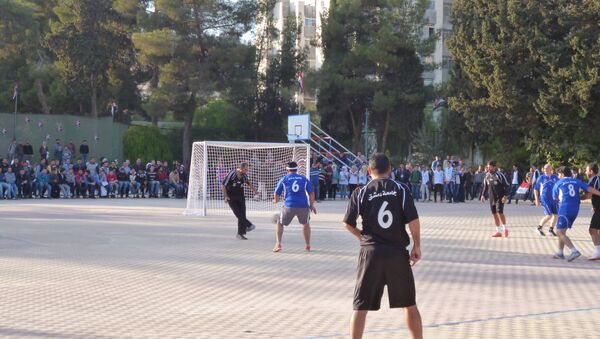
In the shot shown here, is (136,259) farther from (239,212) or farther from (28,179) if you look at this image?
(28,179)

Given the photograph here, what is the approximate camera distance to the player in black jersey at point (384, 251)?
7043mm

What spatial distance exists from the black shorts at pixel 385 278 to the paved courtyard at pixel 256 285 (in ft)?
4.52

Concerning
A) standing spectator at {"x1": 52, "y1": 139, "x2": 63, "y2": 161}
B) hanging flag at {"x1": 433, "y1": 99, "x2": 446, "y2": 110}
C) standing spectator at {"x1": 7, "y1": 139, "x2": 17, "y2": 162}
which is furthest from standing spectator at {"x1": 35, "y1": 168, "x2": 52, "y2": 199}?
hanging flag at {"x1": 433, "y1": 99, "x2": 446, "y2": 110}

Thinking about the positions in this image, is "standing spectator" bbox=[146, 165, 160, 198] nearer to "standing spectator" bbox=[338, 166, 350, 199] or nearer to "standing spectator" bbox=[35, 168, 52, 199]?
"standing spectator" bbox=[35, 168, 52, 199]

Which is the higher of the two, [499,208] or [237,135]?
[237,135]

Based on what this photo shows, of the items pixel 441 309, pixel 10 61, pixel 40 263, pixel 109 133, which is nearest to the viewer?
pixel 441 309

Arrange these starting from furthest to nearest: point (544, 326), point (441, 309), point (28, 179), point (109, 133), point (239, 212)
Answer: point (109, 133), point (28, 179), point (239, 212), point (441, 309), point (544, 326)

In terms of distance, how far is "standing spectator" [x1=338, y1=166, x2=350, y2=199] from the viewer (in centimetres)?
3861

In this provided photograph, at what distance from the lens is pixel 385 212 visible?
7105mm

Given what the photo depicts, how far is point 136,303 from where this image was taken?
33.3 ft

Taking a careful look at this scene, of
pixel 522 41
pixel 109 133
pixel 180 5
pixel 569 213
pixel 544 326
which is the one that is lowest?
pixel 544 326

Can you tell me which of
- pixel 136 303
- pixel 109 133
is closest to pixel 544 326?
pixel 136 303

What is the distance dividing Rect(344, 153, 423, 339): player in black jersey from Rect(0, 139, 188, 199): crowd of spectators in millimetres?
28901

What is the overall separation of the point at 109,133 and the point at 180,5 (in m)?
8.32
